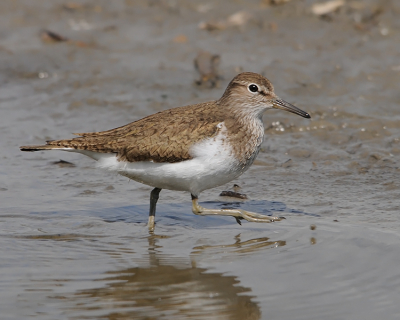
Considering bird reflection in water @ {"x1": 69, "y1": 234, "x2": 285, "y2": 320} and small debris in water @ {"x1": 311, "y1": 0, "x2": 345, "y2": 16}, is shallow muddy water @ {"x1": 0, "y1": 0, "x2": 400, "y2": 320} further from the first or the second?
small debris in water @ {"x1": 311, "y1": 0, "x2": 345, "y2": 16}

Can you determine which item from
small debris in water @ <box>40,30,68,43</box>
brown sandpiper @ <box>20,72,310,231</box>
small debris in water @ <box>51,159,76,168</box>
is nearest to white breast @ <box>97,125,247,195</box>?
brown sandpiper @ <box>20,72,310,231</box>

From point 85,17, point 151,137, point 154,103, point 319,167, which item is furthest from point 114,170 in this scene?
point 85,17

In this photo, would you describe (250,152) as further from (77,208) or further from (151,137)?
(77,208)

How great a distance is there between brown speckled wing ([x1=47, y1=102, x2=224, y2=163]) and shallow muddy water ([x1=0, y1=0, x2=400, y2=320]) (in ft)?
3.08

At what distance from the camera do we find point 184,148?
768cm

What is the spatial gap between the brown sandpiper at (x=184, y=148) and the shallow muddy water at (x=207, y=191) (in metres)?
0.61

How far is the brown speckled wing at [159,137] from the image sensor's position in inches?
303

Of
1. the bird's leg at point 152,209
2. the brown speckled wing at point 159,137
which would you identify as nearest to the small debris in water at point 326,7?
the brown speckled wing at point 159,137

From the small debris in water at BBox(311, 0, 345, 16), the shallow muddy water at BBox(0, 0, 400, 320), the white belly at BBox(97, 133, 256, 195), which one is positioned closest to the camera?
the shallow muddy water at BBox(0, 0, 400, 320)

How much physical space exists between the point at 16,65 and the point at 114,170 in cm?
680

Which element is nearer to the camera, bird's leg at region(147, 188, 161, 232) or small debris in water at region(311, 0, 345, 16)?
bird's leg at region(147, 188, 161, 232)

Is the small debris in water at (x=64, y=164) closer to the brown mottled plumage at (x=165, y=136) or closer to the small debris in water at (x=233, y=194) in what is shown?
the brown mottled plumage at (x=165, y=136)

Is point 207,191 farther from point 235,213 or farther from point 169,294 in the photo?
point 169,294

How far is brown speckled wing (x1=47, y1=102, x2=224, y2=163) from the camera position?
25.3 feet
